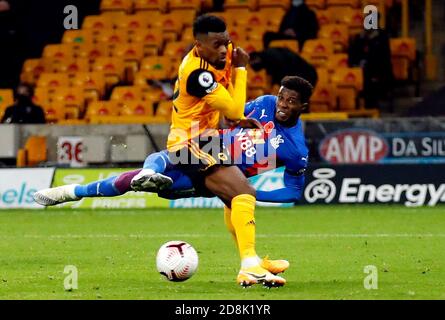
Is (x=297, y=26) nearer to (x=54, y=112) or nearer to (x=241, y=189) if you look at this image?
(x=54, y=112)

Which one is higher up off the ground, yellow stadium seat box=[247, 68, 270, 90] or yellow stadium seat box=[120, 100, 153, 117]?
yellow stadium seat box=[247, 68, 270, 90]

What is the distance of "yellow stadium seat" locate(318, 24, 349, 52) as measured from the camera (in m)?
22.5

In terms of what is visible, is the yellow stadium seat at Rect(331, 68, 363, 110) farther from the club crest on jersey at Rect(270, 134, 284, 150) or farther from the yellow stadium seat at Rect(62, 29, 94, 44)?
the club crest on jersey at Rect(270, 134, 284, 150)

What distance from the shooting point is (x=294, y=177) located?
10641mm

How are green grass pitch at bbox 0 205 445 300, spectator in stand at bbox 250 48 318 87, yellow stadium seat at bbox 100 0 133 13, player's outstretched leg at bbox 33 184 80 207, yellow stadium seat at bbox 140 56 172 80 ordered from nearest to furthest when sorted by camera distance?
green grass pitch at bbox 0 205 445 300
player's outstretched leg at bbox 33 184 80 207
spectator in stand at bbox 250 48 318 87
yellow stadium seat at bbox 140 56 172 80
yellow stadium seat at bbox 100 0 133 13

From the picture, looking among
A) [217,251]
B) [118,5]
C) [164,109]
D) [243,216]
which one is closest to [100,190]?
[243,216]

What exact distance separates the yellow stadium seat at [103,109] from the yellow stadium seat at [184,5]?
3.47 metres

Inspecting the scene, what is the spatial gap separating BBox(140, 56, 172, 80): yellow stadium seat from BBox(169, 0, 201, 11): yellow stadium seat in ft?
5.94

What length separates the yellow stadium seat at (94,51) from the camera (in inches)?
935

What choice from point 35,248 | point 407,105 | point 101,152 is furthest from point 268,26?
point 35,248

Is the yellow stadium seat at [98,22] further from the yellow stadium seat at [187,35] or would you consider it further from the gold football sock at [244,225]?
the gold football sock at [244,225]

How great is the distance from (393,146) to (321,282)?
27.3ft

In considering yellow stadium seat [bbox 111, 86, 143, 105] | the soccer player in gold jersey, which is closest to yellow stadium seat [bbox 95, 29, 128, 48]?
yellow stadium seat [bbox 111, 86, 143, 105]

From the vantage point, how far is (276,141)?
10789 millimetres
